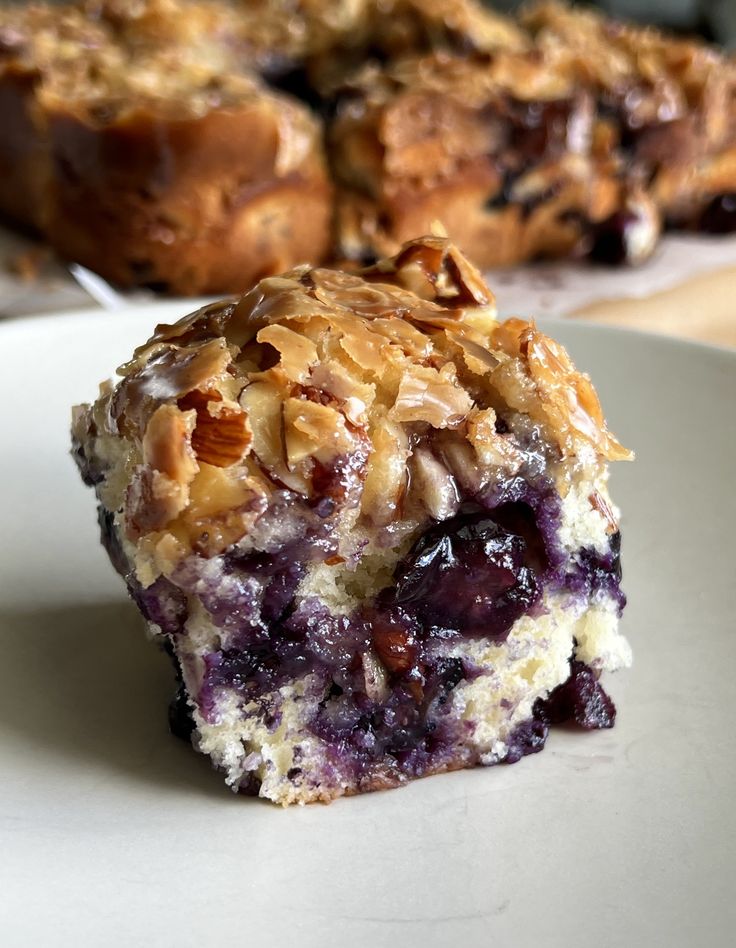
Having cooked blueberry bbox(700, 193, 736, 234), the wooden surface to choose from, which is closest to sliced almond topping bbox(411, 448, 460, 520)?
the wooden surface

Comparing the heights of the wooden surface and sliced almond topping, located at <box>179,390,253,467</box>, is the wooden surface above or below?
below

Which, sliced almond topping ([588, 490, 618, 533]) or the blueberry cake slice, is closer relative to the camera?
the blueberry cake slice

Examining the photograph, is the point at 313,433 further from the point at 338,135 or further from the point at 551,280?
the point at 551,280

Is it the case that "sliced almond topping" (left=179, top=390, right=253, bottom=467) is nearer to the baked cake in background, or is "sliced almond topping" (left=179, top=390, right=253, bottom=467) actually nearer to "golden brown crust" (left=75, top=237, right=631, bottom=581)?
"golden brown crust" (left=75, top=237, right=631, bottom=581)

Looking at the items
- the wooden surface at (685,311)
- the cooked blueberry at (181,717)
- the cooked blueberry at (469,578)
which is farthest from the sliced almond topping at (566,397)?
the wooden surface at (685,311)

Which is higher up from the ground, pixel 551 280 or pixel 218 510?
pixel 218 510

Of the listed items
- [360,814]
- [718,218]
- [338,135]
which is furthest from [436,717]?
[718,218]

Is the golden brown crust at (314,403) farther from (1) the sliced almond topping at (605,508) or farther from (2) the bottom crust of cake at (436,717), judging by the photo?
(2) the bottom crust of cake at (436,717)
